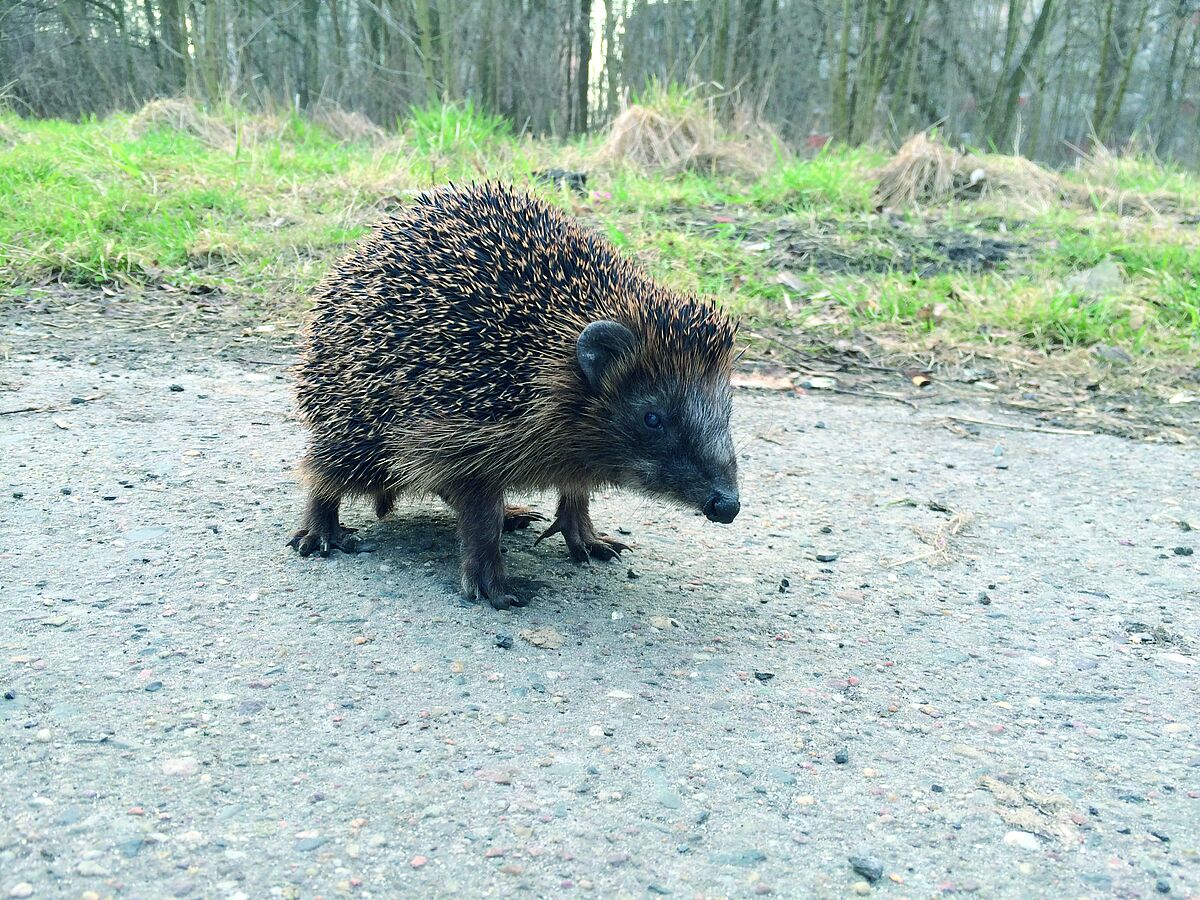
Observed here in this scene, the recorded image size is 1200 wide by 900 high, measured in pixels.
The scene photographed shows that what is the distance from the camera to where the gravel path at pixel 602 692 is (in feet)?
7.47

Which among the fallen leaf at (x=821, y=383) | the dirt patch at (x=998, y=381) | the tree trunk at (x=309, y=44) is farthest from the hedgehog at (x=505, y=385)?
the tree trunk at (x=309, y=44)

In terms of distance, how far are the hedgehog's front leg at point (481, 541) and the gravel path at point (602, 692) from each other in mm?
98

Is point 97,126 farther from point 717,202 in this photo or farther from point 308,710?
point 308,710

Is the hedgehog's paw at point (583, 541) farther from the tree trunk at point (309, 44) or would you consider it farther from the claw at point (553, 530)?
the tree trunk at point (309, 44)

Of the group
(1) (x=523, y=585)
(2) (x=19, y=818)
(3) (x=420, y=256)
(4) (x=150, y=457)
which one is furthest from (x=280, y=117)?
(2) (x=19, y=818)

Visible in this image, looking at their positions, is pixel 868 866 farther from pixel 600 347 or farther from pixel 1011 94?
pixel 1011 94

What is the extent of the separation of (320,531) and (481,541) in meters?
0.69

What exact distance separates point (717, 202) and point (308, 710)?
7114mm

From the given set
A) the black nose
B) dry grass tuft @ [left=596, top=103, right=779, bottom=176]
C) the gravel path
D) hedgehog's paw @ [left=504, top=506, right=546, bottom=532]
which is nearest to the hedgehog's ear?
the black nose

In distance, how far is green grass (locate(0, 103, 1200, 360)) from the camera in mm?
6945

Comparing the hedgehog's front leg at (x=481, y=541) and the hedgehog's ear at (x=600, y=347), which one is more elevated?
the hedgehog's ear at (x=600, y=347)

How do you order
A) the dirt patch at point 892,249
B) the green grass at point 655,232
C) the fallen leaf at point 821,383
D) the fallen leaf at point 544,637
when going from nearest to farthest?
A: the fallen leaf at point 544,637 < the fallen leaf at point 821,383 < the green grass at point 655,232 < the dirt patch at point 892,249

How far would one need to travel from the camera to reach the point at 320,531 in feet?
12.5

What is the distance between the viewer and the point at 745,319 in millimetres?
6844
